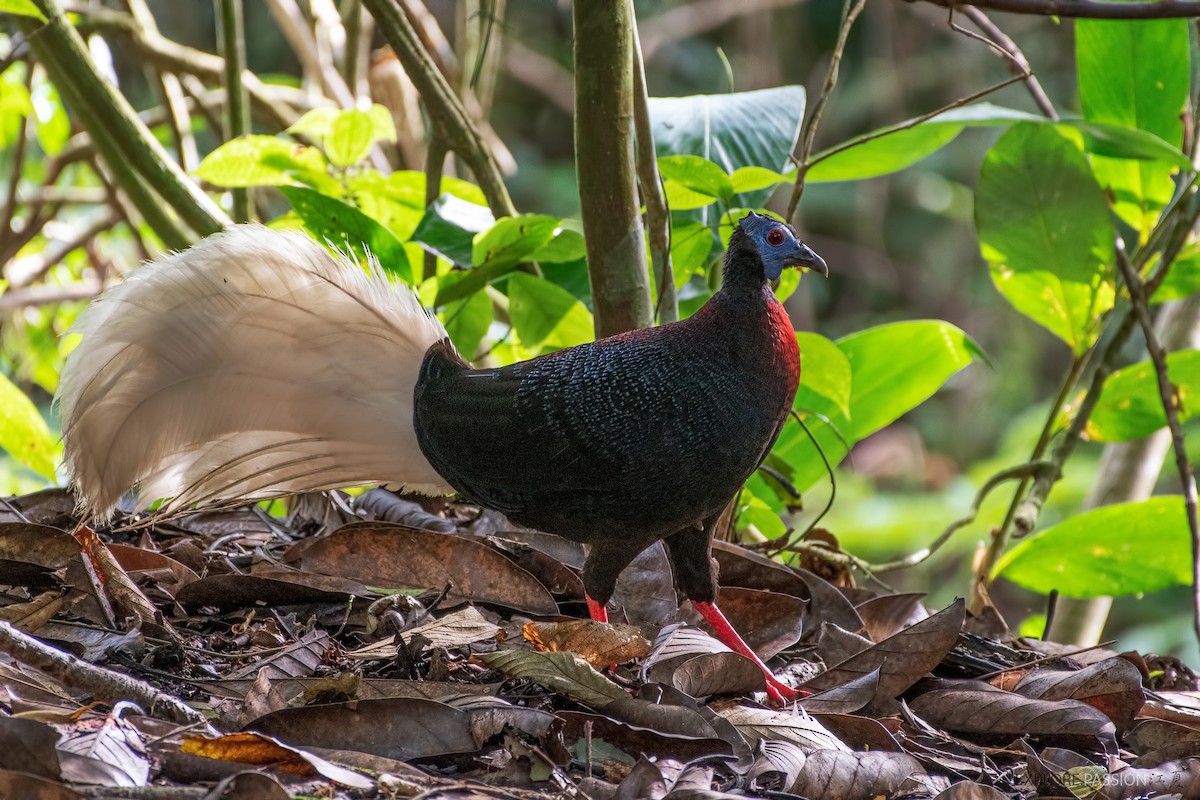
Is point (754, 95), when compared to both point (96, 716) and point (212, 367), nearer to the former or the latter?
point (212, 367)

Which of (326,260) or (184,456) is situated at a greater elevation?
(326,260)

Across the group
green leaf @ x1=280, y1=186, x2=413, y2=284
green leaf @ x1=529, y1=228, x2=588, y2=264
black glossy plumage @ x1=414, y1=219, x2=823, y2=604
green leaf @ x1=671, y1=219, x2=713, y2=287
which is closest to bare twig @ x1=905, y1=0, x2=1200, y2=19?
black glossy plumage @ x1=414, y1=219, x2=823, y2=604

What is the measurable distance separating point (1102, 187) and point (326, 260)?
9.17 feet

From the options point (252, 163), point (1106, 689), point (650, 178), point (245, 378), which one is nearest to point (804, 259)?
point (650, 178)

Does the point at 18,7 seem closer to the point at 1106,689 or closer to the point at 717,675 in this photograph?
the point at 717,675

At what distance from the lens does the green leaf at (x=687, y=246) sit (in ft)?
11.4

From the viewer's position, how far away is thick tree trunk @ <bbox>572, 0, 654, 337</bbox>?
119 inches

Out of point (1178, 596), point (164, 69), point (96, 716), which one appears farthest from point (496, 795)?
point (1178, 596)

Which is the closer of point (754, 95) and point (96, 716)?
point (96, 716)

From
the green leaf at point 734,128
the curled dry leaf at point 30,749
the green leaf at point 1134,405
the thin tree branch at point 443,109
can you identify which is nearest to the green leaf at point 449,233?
the thin tree branch at point 443,109

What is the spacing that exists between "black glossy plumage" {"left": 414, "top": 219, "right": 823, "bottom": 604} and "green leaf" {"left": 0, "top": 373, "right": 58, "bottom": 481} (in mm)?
1646

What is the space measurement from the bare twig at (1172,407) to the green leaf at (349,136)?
2596 millimetres

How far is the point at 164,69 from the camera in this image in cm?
496

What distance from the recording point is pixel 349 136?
3.85m
